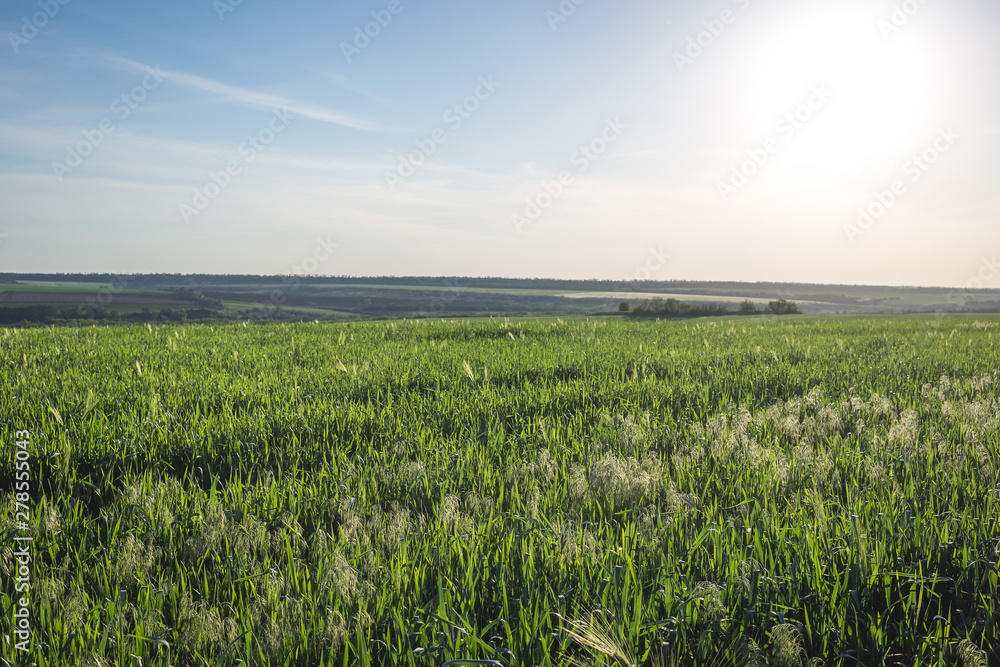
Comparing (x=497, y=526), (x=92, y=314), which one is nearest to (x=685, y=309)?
(x=497, y=526)

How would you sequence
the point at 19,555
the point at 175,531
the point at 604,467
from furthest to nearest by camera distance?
the point at 604,467 < the point at 175,531 < the point at 19,555

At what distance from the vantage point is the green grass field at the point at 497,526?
5.43 feet

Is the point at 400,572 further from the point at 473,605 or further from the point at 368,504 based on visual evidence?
the point at 368,504

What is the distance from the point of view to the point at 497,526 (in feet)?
7.84

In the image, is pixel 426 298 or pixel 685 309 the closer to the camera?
pixel 685 309

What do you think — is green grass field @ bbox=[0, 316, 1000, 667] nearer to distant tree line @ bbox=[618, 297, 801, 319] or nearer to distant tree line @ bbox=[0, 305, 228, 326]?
distant tree line @ bbox=[618, 297, 801, 319]

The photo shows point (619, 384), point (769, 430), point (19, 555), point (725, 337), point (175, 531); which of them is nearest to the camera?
point (19, 555)

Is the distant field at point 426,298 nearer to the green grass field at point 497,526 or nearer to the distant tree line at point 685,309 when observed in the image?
the distant tree line at point 685,309

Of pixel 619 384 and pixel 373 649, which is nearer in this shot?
pixel 373 649

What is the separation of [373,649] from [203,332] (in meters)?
11.6

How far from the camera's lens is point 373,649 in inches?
65.3

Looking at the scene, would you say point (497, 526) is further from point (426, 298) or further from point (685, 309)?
point (426, 298)

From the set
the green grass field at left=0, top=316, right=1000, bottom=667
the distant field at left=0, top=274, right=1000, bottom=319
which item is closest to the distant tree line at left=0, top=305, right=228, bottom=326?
the distant field at left=0, top=274, right=1000, bottom=319

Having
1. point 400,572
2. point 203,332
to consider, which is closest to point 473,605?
point 400,572
